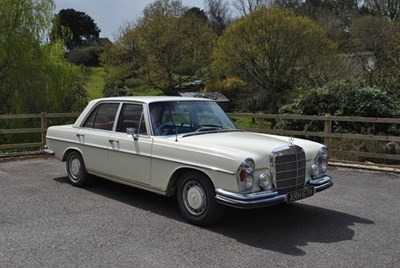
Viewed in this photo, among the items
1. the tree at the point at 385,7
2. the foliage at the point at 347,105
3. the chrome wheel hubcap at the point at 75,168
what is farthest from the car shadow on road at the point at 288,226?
the tree at the point at 385,7

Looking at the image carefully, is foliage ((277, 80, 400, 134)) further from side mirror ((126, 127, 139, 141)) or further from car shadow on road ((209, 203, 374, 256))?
side mirror ((126, 127, 139, 141))

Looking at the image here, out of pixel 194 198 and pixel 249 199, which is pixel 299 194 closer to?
pixel 249 199

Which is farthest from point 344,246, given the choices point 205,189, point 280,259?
point 205,189

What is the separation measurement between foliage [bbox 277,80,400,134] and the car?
20.9 feet

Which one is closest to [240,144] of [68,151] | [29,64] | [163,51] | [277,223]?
[277,223]

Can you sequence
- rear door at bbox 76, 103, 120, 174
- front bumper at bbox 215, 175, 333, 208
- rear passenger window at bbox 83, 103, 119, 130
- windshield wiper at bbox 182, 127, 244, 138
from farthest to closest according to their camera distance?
rear passenger window at bbox 83, 103, 119, 130 < rear door at bbox 76, 103, 120, 174 < windshield wiper at bbox 182, 127, 244, 138 < front bumper at bbox 215, 175, 333, 208

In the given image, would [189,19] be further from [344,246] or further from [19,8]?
[344,246]

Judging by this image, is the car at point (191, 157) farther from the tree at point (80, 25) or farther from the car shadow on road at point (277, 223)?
the tree at point (80, 25)

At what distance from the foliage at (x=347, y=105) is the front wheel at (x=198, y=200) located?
24.5 feet

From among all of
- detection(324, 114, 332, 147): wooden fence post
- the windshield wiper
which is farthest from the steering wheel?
detection(324, 114, 332, 147): wooden fence post

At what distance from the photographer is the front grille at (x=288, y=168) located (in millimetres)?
5461

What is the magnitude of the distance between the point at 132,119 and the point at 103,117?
0.85m

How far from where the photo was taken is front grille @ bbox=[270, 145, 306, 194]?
546cm

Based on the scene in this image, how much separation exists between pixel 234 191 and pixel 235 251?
70cm
